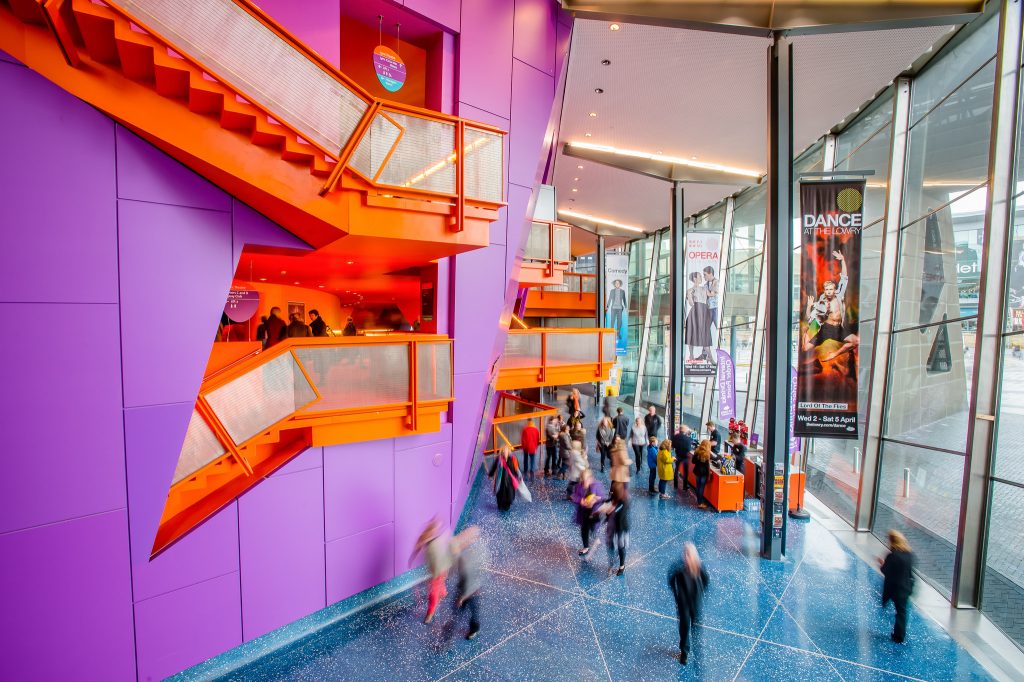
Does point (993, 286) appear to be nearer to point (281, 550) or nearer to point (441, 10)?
point (441, 10)

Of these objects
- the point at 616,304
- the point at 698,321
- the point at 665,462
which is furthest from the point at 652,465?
the point at 616,304

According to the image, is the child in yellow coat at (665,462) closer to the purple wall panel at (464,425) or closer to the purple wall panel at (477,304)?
the purple wall panel at (464,425)

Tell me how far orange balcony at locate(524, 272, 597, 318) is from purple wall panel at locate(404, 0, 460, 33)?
17454mm

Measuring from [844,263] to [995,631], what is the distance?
551cm

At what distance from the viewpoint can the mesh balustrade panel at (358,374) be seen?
19.6 feet


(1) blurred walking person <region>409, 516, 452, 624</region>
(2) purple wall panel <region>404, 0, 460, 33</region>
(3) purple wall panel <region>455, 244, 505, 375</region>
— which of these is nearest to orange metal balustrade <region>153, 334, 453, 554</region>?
(3) purple wall panel <region>455, 244, 505, 375</region>

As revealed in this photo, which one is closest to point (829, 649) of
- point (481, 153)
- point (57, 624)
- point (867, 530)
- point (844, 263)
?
point (867, 530)

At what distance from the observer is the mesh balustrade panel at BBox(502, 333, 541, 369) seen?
11.8 meters

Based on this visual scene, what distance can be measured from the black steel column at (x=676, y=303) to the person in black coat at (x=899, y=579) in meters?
8.82

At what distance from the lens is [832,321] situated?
26.6 ft

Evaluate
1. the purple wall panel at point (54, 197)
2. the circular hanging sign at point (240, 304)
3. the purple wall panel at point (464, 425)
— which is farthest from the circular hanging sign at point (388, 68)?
the purple wall panel at point (464, 425)

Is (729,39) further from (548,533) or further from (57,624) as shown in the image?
(57,624)

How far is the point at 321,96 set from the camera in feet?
16.3

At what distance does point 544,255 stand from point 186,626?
35.7 feet
